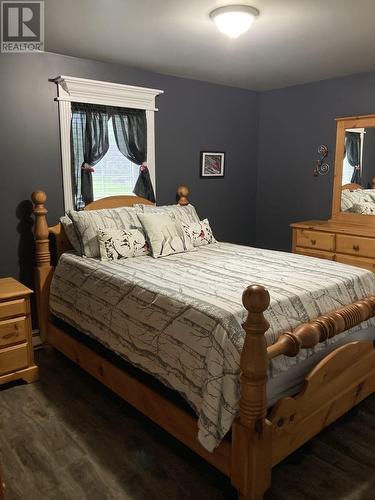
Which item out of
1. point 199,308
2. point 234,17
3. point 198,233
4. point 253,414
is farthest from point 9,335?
point 234,17

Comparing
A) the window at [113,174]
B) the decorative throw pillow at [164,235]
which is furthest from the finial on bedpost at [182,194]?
the decorative throw pillow at [164,235]

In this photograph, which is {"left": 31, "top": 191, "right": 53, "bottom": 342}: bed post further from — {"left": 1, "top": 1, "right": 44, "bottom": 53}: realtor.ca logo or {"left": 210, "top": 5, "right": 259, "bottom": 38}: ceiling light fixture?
{"left": 210, "top": 5, "right": 259, "bottom": 38}: ceiling light fixture

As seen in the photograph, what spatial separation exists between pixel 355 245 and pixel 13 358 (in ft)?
9.80

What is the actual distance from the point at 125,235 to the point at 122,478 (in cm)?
172

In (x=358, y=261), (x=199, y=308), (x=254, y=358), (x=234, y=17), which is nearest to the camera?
(x=254, y=358)

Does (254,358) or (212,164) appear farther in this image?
(212,164)

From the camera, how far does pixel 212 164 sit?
4.49 m

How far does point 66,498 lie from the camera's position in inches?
70.2

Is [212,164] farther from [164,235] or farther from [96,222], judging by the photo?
[96,222]

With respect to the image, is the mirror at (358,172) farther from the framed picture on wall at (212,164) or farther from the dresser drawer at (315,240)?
the framed picture on wall at (212,164)

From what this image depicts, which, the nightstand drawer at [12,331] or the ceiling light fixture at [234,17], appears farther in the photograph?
the nightstand drawer at [12,331]

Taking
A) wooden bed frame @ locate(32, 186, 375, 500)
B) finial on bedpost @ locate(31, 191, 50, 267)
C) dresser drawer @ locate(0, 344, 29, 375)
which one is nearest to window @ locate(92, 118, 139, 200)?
finial on bedpost @ locate(31, 191, 50, 267)

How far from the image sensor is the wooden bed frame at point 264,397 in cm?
159

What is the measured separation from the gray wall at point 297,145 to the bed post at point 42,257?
9.01 feet
